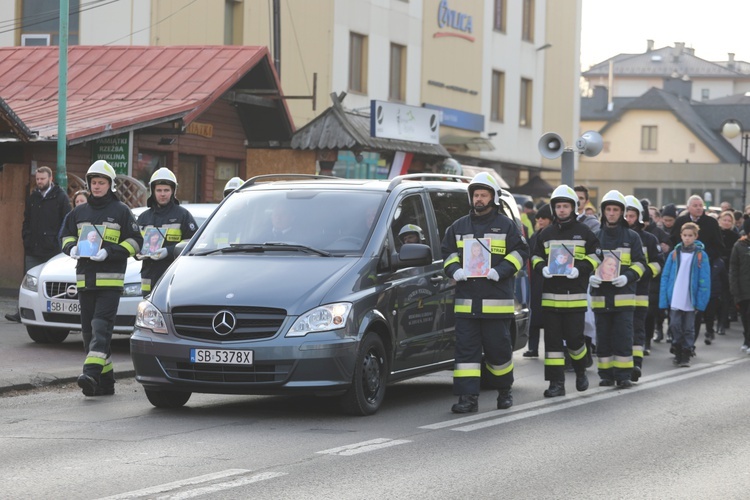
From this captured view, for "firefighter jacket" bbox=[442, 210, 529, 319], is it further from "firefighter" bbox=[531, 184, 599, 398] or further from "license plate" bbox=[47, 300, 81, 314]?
"license plate" bbox=[47, 300, 81, 314]

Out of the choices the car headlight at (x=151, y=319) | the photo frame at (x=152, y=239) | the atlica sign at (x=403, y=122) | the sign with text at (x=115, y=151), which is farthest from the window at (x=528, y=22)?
the car headlight at (x=151, y=319)

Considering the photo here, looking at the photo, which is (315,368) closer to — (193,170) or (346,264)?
(346,264)

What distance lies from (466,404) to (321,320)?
161cm

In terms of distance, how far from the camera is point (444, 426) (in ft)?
33.8

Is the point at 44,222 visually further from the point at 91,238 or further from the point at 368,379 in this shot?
the point at 368,379

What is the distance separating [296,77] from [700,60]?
99.4 m

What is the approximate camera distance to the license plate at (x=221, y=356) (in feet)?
33.1

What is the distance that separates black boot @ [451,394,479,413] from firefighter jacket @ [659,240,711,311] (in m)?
6.68

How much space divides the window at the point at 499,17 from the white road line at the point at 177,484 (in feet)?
136

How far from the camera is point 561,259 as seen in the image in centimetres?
1250

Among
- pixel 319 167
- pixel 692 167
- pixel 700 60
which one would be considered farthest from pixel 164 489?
pixel 700 60

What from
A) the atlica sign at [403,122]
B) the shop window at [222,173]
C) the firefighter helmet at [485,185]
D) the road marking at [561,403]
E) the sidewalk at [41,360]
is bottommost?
the road marking at [561,403]

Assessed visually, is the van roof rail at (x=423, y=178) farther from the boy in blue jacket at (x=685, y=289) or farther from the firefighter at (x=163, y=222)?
the boy in blue jacket at (x=685, y=289)

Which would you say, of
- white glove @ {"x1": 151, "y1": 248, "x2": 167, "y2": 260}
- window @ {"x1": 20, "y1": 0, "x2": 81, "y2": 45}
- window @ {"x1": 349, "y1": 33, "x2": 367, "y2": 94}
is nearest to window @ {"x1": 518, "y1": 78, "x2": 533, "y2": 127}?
window @ {"x1": 349, "y1": 33, "x2": 367, "y2": 94}
